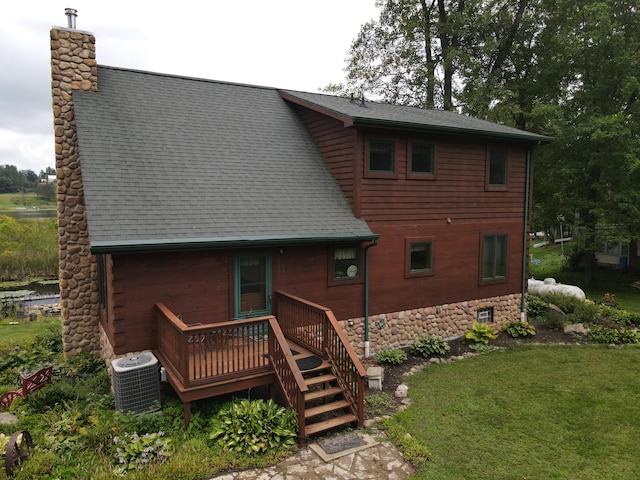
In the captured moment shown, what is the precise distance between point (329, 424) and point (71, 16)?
10.1 meters

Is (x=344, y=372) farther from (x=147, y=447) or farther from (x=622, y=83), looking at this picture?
(x=622, y=83)

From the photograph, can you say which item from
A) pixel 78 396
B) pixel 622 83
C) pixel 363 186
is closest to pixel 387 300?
pixel 363 186

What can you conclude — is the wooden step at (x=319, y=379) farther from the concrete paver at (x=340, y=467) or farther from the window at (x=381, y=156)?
the window at (x=381, y=156)

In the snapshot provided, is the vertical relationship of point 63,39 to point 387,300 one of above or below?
above

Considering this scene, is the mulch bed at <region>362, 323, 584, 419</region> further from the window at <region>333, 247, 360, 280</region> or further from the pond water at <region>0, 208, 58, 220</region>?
the pond water at <region>0, 208, 58, 220</region>

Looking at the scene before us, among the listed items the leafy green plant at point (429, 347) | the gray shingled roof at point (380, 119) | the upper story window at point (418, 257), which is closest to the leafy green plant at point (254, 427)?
the leafy green plant at point (429, 347)

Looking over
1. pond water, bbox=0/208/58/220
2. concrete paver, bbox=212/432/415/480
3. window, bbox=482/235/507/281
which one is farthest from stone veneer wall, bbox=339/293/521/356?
pond water, bbox=0/208/58/220

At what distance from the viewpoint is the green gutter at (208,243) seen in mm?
6473

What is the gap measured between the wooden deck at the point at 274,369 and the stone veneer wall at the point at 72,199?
11.6ft

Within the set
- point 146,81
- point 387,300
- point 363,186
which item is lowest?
point 387,300

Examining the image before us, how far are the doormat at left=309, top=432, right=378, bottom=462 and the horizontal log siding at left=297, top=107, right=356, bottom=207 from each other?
511 cm

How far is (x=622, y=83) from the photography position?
17.5 metres

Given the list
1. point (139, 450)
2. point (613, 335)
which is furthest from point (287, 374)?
point (613, 335)

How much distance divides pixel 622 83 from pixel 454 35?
8091mm
